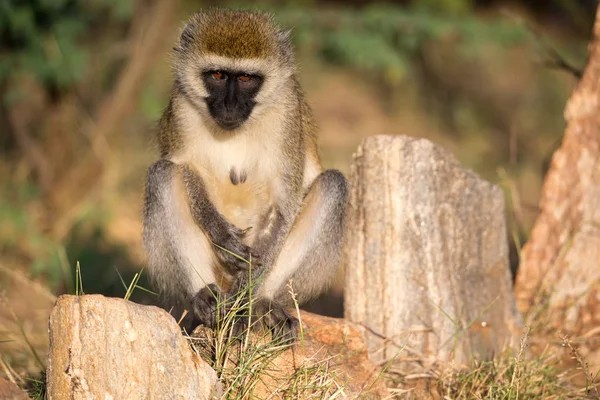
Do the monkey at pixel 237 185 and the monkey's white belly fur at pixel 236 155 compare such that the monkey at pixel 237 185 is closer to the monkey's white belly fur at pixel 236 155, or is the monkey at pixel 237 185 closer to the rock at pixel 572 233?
the monkey's white belly fur at pixel 236 155

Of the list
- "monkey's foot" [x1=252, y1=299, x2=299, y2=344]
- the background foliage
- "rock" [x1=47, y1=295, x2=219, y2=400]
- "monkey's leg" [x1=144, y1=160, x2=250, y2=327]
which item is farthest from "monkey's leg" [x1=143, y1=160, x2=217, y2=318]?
the background foliage

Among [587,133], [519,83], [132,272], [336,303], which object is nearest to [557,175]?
[587,133]

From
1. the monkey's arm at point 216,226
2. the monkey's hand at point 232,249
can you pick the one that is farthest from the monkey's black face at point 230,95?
the monkey's hand at point 232,249

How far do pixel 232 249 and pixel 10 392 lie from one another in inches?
57.9

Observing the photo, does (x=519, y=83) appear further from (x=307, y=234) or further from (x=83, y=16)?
(x=307, y=234)

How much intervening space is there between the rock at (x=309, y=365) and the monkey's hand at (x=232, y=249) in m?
0.46

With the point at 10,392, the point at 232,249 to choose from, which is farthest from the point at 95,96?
the point at 10,392

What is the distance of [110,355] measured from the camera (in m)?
3.60

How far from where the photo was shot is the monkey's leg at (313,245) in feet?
15.8

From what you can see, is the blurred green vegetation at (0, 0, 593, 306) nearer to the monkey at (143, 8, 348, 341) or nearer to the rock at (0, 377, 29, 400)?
the monkey at (143, 8, 348, 341)

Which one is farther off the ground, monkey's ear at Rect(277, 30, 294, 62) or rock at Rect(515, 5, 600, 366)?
monkey's ear at Rect(277, 30, 294, 62)

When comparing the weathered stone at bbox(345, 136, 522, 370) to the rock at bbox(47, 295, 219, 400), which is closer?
the rock at bbox(47, 295, 219, 400)

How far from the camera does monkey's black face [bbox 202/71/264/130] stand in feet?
15.0

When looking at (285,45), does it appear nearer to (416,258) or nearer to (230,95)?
(230,95)
